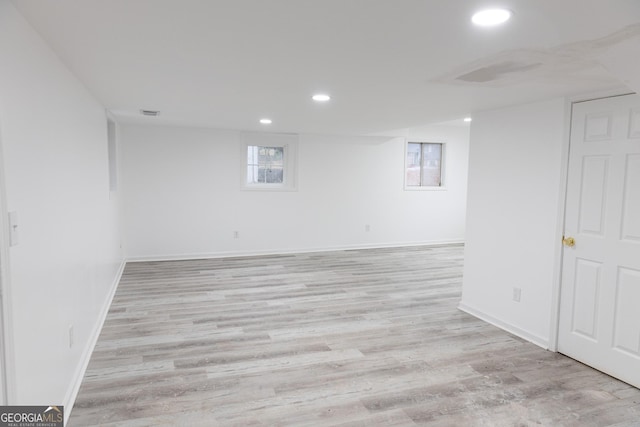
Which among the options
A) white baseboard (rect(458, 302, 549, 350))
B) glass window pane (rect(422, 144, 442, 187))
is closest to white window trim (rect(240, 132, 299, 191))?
glass window pane (rect(422, 144, 442, 187))

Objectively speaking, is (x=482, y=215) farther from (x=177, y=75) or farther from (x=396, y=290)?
(x=177, y=75)

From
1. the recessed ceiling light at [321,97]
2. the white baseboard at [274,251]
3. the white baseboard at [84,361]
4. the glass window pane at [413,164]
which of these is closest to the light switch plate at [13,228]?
the white baseboard at [84,361]

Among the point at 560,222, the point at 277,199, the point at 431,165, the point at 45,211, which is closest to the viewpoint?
the point at 45,211

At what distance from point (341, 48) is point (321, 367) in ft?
7.19

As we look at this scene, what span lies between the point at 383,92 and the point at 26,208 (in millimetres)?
2539

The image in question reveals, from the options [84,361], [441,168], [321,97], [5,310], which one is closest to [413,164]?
[441,168]

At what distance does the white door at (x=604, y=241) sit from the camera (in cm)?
273

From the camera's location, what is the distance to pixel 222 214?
21.4 feet

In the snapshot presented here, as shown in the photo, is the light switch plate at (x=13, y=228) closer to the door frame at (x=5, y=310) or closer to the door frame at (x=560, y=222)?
the door frame at (x=5, y=310)

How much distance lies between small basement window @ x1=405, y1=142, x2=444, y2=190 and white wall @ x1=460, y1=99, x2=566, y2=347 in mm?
3712

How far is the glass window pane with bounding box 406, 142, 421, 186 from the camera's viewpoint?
777 cm

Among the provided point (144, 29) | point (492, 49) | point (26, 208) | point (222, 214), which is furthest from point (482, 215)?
point (222, 214)

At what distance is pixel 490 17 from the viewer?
5.32ft

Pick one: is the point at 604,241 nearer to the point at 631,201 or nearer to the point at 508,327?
the point at 631,201
